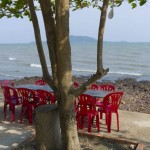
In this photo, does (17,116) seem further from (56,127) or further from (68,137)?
(68,137)

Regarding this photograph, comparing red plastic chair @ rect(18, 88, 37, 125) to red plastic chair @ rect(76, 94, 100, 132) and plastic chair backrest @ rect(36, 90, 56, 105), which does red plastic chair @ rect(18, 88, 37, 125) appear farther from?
red plastic chair @ rect(76, 94, 100, 132)

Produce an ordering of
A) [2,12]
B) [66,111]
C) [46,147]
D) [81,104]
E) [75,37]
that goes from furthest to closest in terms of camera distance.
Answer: [75,37] < [81,104] < [2,12] < [46,147] < [66,111]

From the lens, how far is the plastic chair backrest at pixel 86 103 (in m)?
6.71

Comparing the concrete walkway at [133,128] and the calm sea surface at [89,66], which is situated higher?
the concrete walkway at [133,128]

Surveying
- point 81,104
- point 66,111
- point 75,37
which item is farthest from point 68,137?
point 75,37

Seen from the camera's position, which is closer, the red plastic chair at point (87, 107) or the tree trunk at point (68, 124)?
the tree trunk at point (68, 124)

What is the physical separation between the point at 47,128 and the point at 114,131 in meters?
2.27

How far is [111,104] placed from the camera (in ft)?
23.3

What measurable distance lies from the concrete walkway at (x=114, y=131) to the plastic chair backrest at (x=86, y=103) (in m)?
0.64

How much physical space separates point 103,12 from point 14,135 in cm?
355

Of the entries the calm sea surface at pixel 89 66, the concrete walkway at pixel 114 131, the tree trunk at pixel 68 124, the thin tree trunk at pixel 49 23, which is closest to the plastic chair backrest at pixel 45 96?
the concrete walkway at pixel 114 131

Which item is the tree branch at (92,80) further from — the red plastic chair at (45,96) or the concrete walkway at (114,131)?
the red plastic chair at (45,96)

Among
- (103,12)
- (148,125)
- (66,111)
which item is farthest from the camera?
(148,125)

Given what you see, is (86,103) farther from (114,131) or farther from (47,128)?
(47,128)
